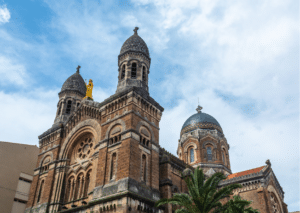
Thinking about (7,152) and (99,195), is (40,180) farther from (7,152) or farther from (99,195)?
(99,195)

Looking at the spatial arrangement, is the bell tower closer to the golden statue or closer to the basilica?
the basilica

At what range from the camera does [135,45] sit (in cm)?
2783

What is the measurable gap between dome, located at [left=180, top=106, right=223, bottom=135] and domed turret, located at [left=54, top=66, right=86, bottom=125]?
752 inches

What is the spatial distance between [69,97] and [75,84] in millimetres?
1887

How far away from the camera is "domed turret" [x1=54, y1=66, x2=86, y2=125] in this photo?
3165 cm

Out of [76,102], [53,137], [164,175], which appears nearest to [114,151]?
[164,175]

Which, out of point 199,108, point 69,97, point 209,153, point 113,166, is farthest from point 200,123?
point 113,166

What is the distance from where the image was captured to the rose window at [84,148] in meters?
26.1

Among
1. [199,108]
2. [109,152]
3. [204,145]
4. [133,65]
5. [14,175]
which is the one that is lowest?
[109,152]

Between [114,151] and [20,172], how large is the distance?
14724mm

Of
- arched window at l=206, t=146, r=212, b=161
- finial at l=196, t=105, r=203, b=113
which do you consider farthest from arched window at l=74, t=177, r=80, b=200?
finial at l=196, t=105, r=203, b=113

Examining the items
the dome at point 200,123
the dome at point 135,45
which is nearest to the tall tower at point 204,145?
the dome at point 200,123

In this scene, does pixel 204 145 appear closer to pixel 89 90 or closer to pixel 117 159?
pixel 89 90

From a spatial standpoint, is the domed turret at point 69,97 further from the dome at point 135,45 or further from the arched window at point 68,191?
the dome at point 135,45
